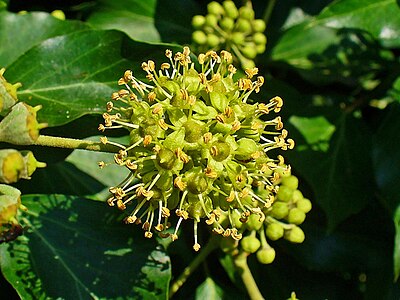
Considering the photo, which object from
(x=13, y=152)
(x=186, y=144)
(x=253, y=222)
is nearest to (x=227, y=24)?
(x=253, y=222)

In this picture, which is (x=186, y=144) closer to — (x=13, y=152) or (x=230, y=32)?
(x=13, y=152)

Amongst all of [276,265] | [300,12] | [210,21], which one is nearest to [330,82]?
[300,12]

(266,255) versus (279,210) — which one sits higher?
(279,210)

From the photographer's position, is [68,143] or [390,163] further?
[390,163]

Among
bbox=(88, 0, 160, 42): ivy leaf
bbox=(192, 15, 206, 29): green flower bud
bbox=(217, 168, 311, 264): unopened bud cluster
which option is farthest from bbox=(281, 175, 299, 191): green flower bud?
bbox=(88, 0, 160, 42): ivy leaf

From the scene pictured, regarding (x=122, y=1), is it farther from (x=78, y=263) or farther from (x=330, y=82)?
(x=78, y=263)

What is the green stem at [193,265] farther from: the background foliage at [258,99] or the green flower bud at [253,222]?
the green flower bud at [253,222]

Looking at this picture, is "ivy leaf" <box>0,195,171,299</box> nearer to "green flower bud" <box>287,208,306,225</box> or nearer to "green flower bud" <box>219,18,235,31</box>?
"green flower bud" <box>287,208,306,225</box>
